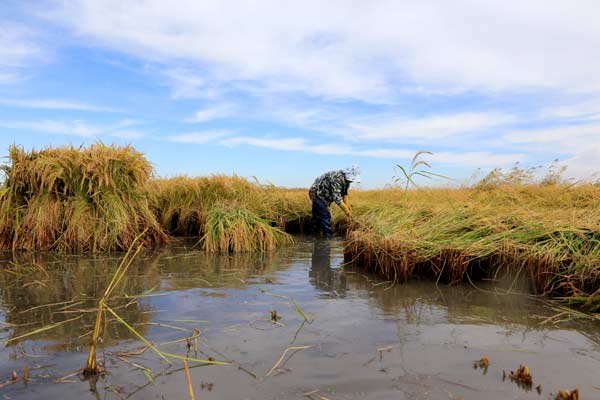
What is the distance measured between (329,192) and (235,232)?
8.66 ft

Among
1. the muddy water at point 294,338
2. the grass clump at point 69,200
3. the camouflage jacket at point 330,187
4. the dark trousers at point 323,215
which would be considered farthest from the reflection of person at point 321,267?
the grass clump at point 69,200

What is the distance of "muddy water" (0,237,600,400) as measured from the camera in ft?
8.17

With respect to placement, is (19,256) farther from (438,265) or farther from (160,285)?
(438,265)

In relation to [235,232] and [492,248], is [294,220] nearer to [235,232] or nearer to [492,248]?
[235,232]

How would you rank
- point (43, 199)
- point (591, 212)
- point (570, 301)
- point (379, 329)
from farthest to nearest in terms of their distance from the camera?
point (43, 199) → point (591, 212) → point (570, 301) → point (379, 329)

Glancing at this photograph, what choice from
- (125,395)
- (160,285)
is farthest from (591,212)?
(125,395)

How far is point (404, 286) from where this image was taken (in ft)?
16.4

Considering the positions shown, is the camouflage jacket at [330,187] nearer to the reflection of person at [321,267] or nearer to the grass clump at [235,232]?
the reflection of person at [321,267]

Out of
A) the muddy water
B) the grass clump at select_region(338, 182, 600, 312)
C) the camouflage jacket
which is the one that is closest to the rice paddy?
the grass clump at select_region(338, 182, 600, 312)

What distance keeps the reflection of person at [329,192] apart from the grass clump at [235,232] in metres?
1.73

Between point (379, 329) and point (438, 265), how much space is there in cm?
208

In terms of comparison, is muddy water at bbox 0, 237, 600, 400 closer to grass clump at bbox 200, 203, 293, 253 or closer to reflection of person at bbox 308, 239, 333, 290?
reflection of person at bbox 308, 239, 333, 290

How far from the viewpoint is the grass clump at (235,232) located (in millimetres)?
7613

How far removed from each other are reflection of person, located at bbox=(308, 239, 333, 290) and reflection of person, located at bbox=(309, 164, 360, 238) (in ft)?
3.26
